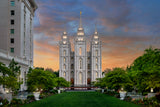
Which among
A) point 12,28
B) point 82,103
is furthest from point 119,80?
point 12,28

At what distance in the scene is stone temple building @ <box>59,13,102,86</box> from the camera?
427ft

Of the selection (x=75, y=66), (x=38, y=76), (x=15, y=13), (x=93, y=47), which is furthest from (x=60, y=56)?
(x=38, y=76)

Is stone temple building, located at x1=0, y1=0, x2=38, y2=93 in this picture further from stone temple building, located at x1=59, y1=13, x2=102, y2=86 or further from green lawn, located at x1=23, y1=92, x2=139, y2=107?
stone temple building, located at x1=59, y1=13, x2=102, y2=86

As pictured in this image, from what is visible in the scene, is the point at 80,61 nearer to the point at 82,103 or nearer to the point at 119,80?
the point at 119,80

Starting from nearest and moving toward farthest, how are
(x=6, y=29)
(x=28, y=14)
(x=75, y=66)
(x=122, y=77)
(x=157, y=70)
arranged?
(x=157, y=70)
(x=122, y=77)
(x=6, y=29)
(x=28, y=14)
(x=75, y=66)

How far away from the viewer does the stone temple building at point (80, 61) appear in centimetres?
13000

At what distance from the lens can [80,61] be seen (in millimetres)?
131250

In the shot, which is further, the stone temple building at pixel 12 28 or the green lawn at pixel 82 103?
the stone temple building at pixel 12 28

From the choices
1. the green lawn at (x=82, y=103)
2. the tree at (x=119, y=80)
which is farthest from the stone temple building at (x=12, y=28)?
the green lawn at (x=82, y=103)

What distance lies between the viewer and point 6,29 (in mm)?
62281

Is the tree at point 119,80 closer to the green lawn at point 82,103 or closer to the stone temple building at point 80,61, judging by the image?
the green lawn at point 82,103

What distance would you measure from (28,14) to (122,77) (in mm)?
39683

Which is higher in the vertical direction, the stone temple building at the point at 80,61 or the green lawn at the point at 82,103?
the stone temple building at the point at 80,61

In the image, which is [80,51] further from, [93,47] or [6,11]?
[6,11]
